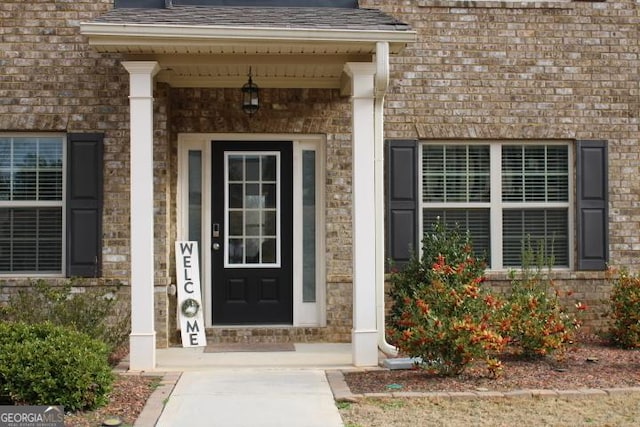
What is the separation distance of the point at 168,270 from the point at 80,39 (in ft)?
9.32

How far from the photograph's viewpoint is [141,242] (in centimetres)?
826

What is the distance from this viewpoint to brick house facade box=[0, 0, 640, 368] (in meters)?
9.52

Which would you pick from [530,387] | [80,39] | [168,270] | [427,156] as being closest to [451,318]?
[530,387]

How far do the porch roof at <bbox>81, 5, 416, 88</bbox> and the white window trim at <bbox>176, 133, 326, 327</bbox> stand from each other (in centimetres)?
93

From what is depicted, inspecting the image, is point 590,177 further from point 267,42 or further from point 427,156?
point 267,42

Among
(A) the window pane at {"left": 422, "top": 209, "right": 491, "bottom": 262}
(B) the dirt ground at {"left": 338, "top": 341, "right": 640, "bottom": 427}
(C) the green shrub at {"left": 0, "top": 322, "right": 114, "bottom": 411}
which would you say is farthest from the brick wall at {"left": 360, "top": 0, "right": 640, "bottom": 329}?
(C) the green shrub at {"left": 0, "top": 322, "right": 114, "bottom": 411}

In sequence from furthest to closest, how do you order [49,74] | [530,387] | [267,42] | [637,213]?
[637,213] < [49,74] < [267,42] < [530,387]

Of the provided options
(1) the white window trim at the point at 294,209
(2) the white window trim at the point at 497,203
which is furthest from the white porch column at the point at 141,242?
(2) the white window trim at the point at 497,203

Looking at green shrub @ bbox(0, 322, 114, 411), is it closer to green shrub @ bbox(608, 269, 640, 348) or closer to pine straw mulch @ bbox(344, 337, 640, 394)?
pine straw mulch @ bbox(344, 337, 640, 394)

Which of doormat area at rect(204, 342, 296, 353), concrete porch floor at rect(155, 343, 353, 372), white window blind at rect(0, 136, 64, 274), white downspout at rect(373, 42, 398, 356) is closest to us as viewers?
concrete porch floor at rect(155, 343, 353, 372)

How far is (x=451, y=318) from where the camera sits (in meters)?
7.41

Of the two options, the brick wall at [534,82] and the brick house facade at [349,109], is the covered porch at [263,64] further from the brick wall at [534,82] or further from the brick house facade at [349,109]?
the brick wall at [534,82]

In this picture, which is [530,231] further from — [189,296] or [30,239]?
[30,239]

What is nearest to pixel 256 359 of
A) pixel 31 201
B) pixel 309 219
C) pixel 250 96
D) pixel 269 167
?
pixel 309 219
